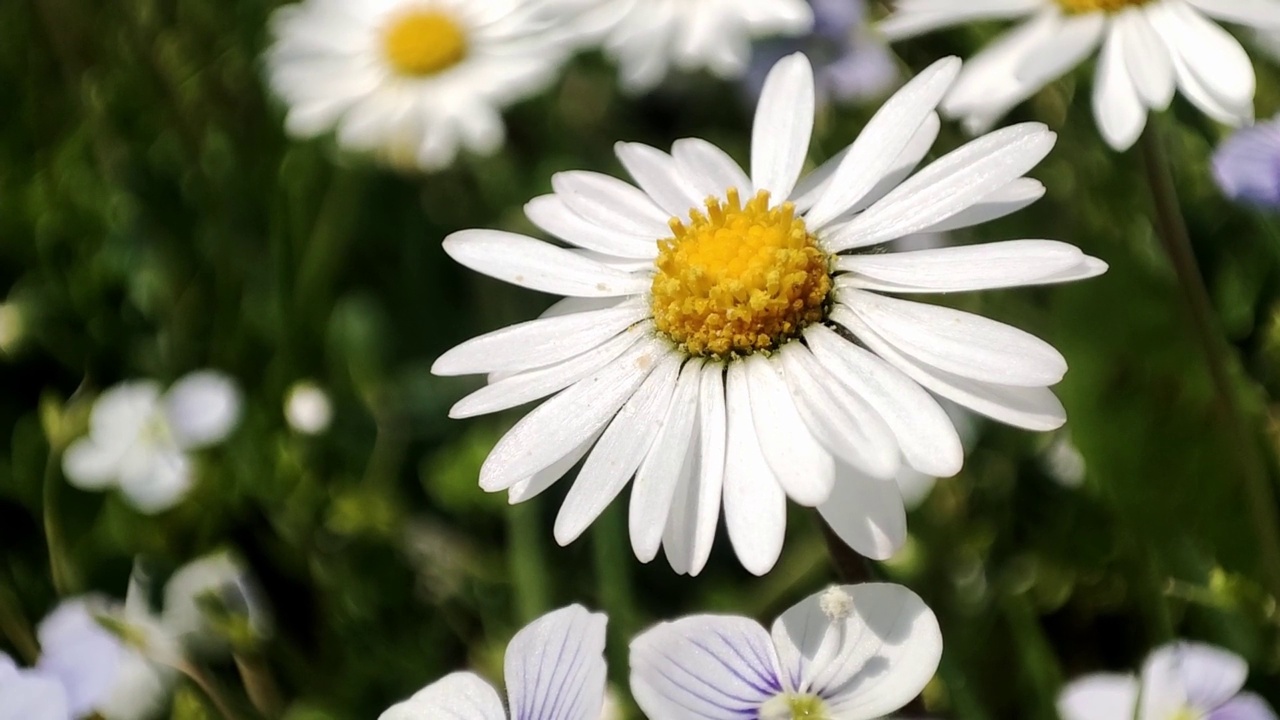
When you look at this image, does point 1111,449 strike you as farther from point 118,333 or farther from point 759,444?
point 118,333

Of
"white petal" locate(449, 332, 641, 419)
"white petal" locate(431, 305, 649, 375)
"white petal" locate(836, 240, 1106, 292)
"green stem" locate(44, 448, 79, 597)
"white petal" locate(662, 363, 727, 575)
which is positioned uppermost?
"white petal" locate(836, 240, 1106, 292)

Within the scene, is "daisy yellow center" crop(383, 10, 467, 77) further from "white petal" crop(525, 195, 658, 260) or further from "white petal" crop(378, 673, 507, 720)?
"white petal" crop(378, 673, 507, 720)

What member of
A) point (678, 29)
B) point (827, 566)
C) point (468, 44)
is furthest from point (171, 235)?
point (827, 566)

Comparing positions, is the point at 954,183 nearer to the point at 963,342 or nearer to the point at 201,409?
the point at 963,342

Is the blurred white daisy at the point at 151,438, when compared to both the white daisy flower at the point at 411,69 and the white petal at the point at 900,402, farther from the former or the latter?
the white petal at the point at 900,402

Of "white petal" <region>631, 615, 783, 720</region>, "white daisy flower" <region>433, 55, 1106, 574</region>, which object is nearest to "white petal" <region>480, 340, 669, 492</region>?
"white daisy flower" <region>433, 55, 1106, 574</region>

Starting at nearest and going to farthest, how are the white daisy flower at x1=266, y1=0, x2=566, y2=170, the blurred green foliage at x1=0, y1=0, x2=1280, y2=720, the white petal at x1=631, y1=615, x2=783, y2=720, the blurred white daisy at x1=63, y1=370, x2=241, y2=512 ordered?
the white petal at x1=631, y1=615, x2=783, y2=720 < the blurred green foliage at x1=0, y1=0, x2=1280, y2=720 < the blurred white daisy at x1=63, y1=370, x2=241, y2=512 < the white daisy flower at x1=266, y1=0, x2=566, y2=170

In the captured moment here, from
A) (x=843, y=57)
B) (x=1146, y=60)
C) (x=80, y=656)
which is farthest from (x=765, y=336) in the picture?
(x=843, y=57)

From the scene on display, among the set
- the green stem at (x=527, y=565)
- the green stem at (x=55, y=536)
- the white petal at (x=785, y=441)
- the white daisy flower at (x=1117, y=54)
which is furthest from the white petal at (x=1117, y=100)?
the green stem at (x=55, y=536)
